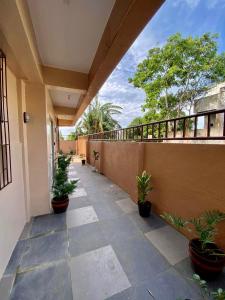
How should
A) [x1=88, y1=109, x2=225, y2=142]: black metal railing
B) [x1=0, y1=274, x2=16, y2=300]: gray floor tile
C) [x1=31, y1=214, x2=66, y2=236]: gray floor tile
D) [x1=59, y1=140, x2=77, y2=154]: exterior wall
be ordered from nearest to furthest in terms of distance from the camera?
[x1=0, y1=274, x2=16, y2=300]: gray floor tile, [x1=88, y1=109, x2=225, y2=142]: black metal railing, [x1=31, y1=214, x2=66, y2=236]: gray floor tile, [x1=59, y1=140, x2=77, y2=154]: exterior wall

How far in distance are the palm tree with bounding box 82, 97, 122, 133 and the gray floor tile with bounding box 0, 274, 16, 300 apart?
11.0 m

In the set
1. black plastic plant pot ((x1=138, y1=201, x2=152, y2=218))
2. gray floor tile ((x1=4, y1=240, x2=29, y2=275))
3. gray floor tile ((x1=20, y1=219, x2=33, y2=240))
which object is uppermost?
black plastic plant pot ((x1=138, y1=201, x2=152, y2=218))

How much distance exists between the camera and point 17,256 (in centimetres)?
183

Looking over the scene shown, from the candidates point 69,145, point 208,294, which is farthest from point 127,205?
point 69,145

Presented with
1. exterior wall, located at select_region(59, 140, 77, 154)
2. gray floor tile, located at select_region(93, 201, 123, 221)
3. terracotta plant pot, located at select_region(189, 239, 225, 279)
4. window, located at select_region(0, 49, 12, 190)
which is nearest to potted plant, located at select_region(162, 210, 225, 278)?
terracotta plant pot, located at select_region(189, 239, 225, 279)

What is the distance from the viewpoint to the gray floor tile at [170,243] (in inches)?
72.7

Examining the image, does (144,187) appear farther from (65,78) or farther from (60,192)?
(65,78)

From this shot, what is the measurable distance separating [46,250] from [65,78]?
2.84 m

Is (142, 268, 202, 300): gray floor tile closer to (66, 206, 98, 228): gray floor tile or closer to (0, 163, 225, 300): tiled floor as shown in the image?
(0, 163, 225, 300): tiled floor

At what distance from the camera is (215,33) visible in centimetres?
764

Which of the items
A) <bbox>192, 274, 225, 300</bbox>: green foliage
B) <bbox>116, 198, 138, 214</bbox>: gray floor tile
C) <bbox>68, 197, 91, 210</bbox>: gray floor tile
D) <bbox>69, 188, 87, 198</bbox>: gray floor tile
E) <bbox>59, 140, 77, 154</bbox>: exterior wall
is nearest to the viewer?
<bbox>192, 274, 225, 300</bbox>: green foliage

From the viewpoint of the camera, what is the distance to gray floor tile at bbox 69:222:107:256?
77.8 inches

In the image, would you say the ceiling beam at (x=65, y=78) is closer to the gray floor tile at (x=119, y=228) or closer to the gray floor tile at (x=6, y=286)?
the gray floor tile at (x=119, y=228)

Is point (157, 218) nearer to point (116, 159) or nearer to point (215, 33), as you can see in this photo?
point (116, 159)
